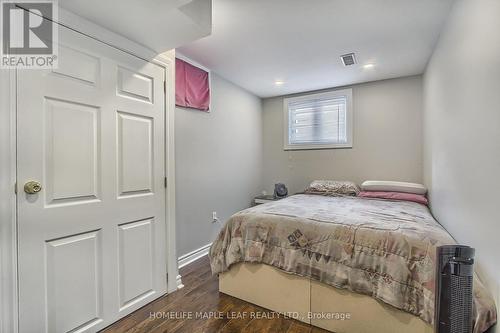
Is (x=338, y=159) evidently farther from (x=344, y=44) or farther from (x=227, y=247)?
(x=227, y=247)

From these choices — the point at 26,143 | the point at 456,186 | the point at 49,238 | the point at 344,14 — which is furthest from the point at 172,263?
the point at 344,14

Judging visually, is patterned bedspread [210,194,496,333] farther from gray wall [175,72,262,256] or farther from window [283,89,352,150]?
window [283,89,352,150]

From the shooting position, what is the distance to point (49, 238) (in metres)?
1.39

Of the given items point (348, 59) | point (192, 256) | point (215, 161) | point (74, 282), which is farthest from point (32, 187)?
point (348, 59)

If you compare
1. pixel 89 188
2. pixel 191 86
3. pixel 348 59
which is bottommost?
pixel 89 188

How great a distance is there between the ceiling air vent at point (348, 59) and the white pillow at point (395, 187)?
62.9 inches

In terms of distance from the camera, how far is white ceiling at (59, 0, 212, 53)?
143 centimetres

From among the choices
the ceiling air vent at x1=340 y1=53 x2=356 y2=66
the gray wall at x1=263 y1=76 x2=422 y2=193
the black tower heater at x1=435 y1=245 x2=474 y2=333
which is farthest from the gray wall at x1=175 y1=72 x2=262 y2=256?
the black tower heater at x1=435 y1=245 x2=474 y2=333

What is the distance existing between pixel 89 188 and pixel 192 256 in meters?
1.62

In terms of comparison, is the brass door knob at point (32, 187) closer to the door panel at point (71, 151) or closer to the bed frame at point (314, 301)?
the door panel at point (71, 151)

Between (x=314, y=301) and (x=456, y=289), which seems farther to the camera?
(x=314, y=301)

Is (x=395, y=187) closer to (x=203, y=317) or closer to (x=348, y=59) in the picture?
(x=348, y=59)

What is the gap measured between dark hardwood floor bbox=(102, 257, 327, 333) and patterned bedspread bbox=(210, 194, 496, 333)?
273 mm

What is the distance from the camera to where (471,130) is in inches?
54.4
